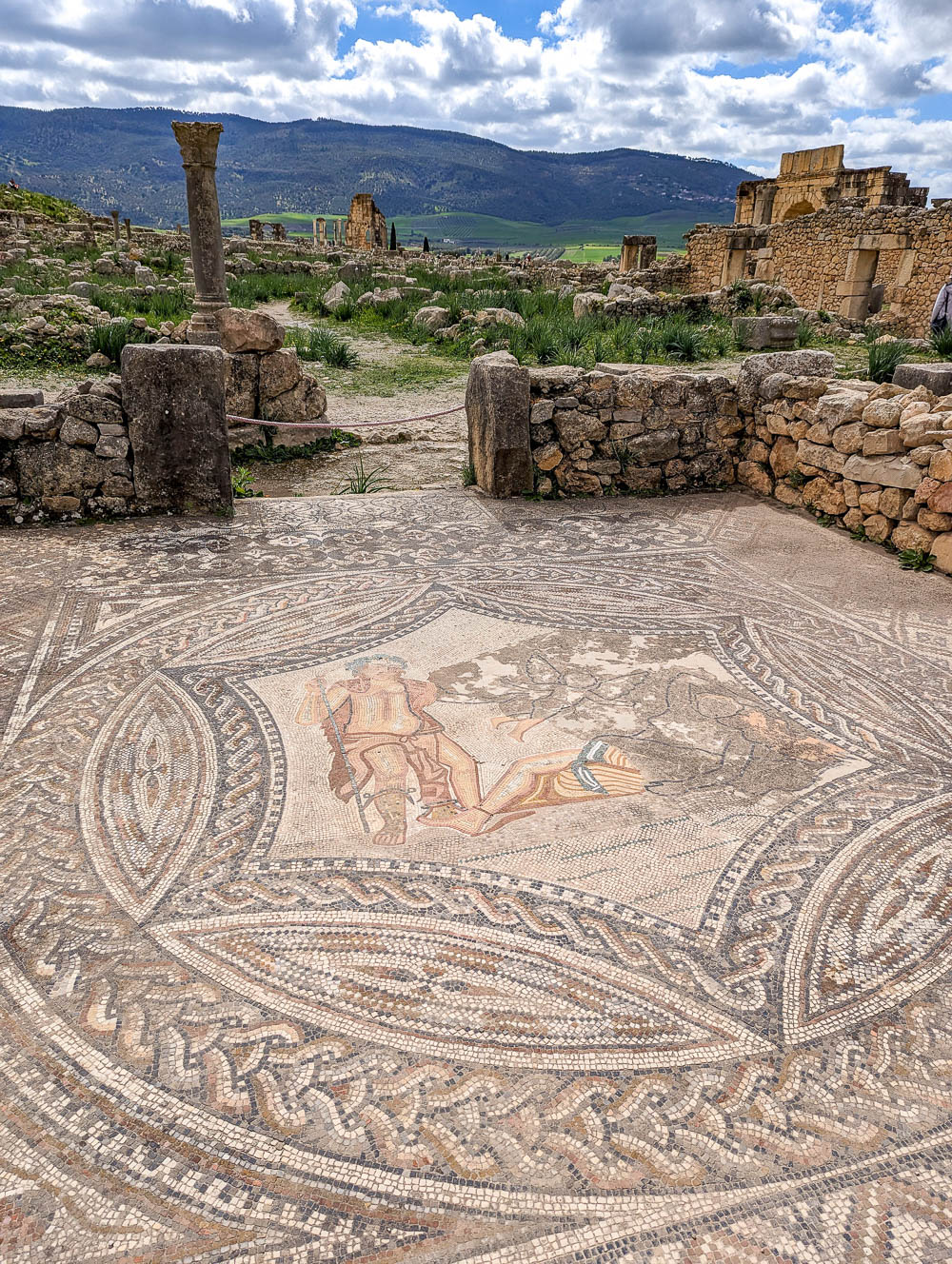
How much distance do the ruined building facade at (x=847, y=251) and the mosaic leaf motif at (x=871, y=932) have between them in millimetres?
15311

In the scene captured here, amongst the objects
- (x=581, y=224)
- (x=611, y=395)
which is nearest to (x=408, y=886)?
(x=611, y=395)

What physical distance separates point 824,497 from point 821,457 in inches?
11.7

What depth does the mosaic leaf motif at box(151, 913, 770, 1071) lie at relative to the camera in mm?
1928

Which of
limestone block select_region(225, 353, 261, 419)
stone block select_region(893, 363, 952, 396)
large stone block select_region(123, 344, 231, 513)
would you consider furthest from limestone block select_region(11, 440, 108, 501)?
stone block select_region(893, 363, 952, 396)

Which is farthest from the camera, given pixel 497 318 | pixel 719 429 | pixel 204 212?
pixel 497 318

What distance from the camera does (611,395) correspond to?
6.41 meters

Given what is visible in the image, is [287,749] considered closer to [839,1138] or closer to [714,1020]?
[714,1020]

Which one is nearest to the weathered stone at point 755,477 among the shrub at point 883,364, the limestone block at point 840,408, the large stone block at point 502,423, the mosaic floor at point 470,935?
the limestone block at point 840,408

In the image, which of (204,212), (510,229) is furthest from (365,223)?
(510,229)

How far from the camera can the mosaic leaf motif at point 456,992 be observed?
1.93 m

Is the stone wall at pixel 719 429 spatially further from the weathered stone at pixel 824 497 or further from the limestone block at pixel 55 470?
the limestone block at pixel 55 470

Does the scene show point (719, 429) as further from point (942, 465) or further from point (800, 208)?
point (800, 208)

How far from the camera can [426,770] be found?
294 cm

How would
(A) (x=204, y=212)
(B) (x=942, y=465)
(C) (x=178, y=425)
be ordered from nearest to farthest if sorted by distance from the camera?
(B) (x=942, y=465), (C) (x=178, y=425), (A) (x=204, y=212)
